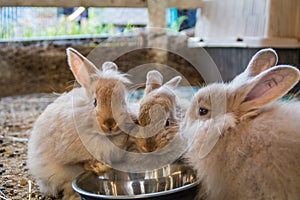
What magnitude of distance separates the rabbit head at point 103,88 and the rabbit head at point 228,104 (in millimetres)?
317

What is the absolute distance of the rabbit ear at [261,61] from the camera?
1705mm

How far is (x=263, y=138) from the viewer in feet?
4.65

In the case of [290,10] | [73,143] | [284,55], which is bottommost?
[73,143]

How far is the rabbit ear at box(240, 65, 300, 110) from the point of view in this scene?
143 centimetres

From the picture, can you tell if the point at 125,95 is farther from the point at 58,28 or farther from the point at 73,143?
the point at 58,28

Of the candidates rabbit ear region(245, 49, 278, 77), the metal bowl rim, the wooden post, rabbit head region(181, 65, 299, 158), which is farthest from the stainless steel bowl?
the wooden post

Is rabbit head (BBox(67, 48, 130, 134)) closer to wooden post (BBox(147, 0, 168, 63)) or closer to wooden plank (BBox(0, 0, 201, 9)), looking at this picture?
wooden plank (BBox(0, 0, 201, 9))

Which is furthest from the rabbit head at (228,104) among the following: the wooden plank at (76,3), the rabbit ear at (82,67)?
the wooden plank at (76,3)

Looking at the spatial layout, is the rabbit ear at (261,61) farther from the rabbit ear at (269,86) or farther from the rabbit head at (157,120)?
the rabbit head at (157,120)

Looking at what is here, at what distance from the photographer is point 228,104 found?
5.15 ft

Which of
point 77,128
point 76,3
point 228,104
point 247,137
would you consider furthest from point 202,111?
point 76,3

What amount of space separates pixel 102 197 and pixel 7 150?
139 cm

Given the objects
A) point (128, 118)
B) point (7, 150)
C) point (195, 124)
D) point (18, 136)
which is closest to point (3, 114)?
point (18, 136)

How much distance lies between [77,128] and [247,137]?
749 millimetres
